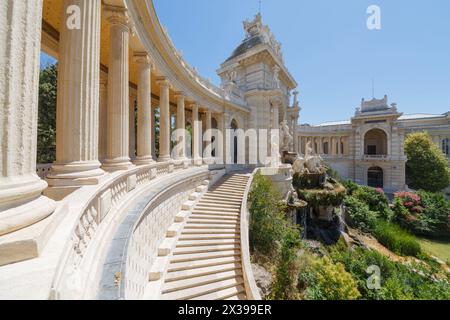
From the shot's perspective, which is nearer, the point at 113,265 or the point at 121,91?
the point at 113,265

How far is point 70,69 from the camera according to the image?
5793 millimetres

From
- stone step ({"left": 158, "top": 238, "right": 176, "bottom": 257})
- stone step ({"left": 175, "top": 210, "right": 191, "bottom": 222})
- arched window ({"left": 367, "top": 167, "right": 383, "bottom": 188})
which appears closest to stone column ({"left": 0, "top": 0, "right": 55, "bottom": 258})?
stone step ({"left": 158, "top": 238, "right": 176, "bottom": 257})

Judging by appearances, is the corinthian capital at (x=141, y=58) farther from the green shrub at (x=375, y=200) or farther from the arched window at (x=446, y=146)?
the arched window at (x=446, y=146)

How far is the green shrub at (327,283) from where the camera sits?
9966 mm

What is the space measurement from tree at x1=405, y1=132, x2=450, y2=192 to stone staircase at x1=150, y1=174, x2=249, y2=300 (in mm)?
47501

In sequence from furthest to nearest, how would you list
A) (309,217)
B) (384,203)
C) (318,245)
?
1. (384,203)
2. (309,217)
3. (318,245)

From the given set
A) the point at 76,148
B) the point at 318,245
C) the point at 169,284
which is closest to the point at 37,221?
the point at 76,148

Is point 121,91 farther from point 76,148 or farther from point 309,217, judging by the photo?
point 309,217

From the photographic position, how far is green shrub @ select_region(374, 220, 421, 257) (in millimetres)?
21803

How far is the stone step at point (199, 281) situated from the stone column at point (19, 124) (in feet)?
21.3

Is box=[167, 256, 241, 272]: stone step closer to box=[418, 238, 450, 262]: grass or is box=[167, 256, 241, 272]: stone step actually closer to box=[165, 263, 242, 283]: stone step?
box=[165, 263, 242, 283]: stone step

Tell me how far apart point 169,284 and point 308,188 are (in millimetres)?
21758

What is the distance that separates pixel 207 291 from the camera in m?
8.67

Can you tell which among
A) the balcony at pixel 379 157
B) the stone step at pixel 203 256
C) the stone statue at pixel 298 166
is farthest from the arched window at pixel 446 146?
the stone step at pixel 203 256
